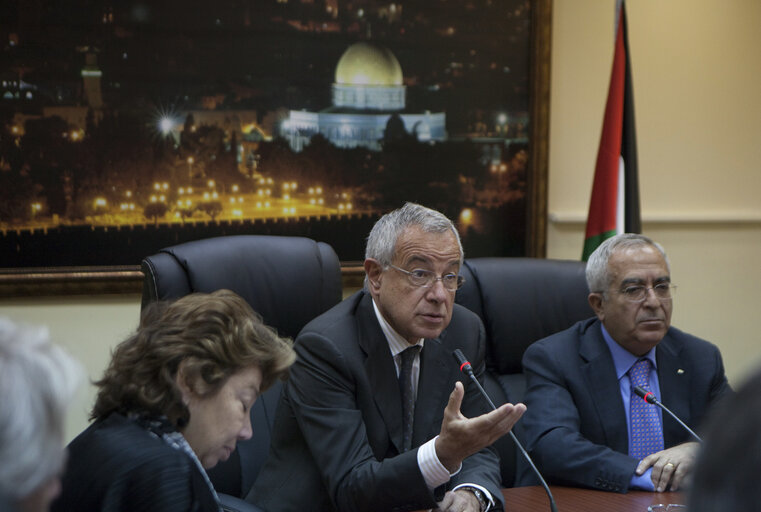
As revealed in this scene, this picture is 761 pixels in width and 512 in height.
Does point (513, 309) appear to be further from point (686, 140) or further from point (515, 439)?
point (686, 140)

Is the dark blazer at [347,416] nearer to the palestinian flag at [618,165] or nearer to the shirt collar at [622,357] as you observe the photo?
the shirt collar at [622,357]

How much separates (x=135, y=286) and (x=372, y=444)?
5.29 ft

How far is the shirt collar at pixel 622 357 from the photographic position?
2.63m

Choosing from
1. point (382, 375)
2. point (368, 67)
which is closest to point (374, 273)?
point (382, 375)

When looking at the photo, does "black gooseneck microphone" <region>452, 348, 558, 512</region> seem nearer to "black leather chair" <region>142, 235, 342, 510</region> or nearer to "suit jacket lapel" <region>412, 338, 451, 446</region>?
"suit jacket lapel" <region>412, 338, 451, 446</region>

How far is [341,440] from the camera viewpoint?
2141 mm

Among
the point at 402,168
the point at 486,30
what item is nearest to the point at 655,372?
the point at 402,168

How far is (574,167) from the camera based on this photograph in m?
4.00

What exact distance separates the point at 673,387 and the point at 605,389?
0.20 m

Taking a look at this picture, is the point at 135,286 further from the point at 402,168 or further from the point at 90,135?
the point at 402,168

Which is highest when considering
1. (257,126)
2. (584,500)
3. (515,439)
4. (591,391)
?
(257,126)

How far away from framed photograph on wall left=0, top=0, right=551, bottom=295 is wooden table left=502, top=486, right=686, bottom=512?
173 cm

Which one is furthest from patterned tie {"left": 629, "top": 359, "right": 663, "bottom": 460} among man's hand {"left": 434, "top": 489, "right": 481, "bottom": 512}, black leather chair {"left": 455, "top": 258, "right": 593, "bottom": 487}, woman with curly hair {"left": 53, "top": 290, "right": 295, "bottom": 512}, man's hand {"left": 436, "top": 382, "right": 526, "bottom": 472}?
woman with curly hair {"left": 53, "top": 290, "right": 295, "bottom": 512}

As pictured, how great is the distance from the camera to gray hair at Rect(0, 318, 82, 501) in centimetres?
81
